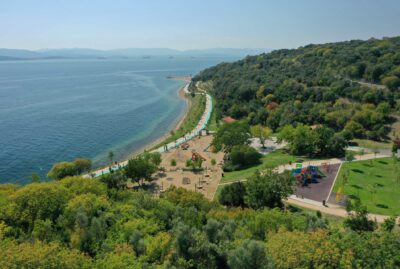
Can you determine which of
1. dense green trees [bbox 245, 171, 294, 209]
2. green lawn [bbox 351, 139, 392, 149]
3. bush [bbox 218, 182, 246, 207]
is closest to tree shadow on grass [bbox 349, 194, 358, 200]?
dense green trees [bbox 245, 171, 294, 209]

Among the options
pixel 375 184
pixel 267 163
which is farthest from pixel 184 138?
pixel 375 184

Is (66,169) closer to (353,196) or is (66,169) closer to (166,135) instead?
(166,135)

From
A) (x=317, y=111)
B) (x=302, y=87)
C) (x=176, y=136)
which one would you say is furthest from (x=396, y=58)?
(x=176, y=136)

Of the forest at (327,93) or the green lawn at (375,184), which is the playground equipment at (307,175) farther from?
the forest at (327,93)

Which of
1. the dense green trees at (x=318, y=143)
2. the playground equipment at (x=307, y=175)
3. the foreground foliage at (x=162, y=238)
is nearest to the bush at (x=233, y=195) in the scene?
the foreground foliage at (x=162, y=238)

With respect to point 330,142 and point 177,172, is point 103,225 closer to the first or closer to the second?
point 177,172

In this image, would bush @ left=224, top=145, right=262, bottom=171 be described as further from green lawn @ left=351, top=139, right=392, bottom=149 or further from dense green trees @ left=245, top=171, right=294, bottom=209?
green lawn @ left=351, top=139, right=392, bottom=149
